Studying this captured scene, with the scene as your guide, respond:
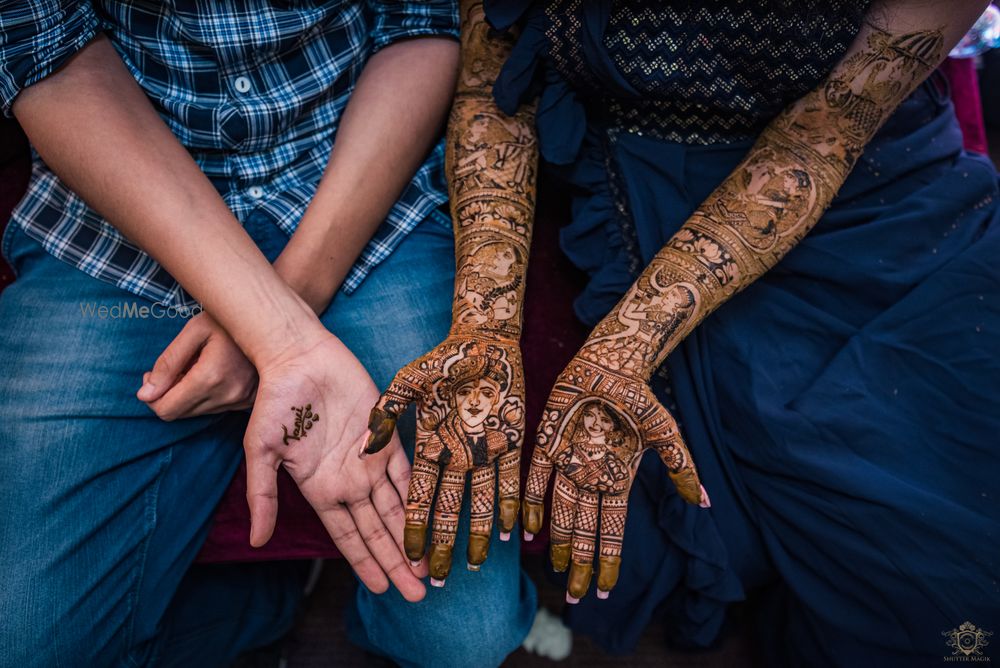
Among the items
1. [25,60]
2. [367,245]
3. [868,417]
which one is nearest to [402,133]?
[367,245]

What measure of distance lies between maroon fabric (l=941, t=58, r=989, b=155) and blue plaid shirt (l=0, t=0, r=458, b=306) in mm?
1035

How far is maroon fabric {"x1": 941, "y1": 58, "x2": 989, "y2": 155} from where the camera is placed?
48.4 inches

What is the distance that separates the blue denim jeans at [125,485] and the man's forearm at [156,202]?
134mm

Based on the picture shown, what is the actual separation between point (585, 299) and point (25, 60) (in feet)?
2.63

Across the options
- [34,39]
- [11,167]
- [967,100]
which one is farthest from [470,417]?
[967,100]

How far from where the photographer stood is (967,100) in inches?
48.8

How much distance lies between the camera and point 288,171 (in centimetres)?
97

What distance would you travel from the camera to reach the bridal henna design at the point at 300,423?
750mm

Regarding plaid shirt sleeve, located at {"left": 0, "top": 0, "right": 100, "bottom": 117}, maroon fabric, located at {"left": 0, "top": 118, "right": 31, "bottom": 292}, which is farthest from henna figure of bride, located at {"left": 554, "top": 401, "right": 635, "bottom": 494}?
maroon fabric, located at {"left": 0, "top": 118, "right": 31, "bottom": 292}

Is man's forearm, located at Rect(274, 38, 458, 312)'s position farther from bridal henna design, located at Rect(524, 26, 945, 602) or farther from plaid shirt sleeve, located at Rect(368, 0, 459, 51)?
bridal henna design, located at Rect(524, 26, 945, 602)

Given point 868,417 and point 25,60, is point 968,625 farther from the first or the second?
point 25,60

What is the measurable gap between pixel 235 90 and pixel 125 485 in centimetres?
57

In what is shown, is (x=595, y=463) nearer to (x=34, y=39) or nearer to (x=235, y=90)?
(x=235, y=90)

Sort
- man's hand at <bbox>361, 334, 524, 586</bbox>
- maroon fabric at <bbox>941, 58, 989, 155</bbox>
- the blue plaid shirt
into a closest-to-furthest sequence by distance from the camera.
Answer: man's hand at <bbox>361, 334, 524, 586</bbox>
the blue plaid shirt
maroon fabric at <bbox>941, 58, 989, 155</bbox>
